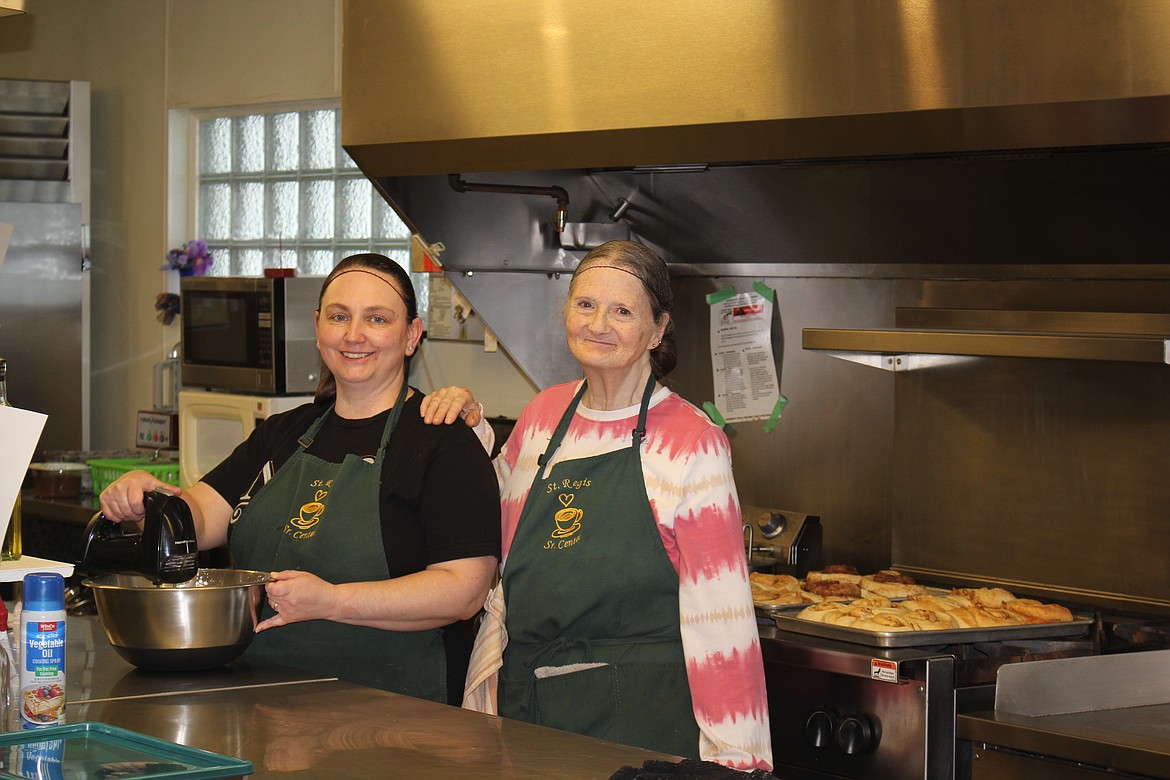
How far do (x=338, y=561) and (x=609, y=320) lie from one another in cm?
56

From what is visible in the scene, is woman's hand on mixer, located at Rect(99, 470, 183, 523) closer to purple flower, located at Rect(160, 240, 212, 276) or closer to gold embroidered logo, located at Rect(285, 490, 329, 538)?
gold embroidered logo, located at Rect(285, 490, 329, 538)

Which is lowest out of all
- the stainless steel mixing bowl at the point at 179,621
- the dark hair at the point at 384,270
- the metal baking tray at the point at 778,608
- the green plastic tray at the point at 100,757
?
the metal baking tray at the point at 778,608

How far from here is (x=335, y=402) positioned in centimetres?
232

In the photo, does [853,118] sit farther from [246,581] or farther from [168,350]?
[168,350]

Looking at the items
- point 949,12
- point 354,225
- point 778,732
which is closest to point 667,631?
point 778,732

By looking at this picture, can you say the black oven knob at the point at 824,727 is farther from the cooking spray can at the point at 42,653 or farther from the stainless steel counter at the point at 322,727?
the cooking spray can at the point at 42,653

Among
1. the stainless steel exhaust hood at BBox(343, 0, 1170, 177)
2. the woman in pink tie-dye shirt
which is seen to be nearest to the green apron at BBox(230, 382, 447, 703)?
the woman in pink tie-dye shirt

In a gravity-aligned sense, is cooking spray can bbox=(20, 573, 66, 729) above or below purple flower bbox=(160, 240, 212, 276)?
below

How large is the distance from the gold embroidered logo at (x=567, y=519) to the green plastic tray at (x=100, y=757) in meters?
0.78

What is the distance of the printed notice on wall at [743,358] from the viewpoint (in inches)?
125

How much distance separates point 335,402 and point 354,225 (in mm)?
2263

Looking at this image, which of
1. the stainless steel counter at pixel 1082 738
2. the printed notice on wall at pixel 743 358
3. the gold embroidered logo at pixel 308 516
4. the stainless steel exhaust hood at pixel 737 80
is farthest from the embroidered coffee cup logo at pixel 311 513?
the printed notice on wall at pixel 743 358

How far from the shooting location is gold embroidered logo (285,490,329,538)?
7.07 ft

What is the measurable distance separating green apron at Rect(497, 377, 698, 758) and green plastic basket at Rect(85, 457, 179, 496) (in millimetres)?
2384
